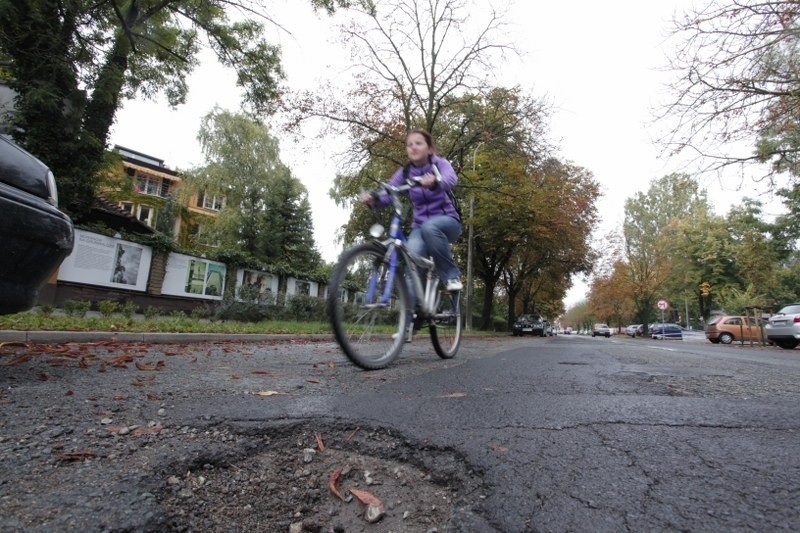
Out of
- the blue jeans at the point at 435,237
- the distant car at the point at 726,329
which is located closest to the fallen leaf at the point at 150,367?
the blue jeans at the point at 435,237

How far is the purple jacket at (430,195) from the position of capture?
4.19 m

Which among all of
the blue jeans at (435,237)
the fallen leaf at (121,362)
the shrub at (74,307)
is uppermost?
the blue jeans at (435,237)

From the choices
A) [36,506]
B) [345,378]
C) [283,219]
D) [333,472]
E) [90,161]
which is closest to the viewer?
[36,506]

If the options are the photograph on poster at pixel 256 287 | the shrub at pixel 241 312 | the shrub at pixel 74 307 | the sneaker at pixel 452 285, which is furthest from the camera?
the photograph on poster at pixel 256 287

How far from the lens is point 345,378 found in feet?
10.5

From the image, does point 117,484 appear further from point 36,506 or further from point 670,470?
point 670,470

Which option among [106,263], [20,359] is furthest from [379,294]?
[106,263]

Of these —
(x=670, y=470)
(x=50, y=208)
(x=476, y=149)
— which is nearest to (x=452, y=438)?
(x=670, y=470)

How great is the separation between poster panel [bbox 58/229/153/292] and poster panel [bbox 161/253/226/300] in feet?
3.39

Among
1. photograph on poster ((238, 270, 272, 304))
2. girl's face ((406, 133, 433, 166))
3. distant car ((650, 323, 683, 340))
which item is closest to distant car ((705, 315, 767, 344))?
distant car ((650, 323, 683, 340))

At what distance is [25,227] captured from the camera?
→ 9.08 feet

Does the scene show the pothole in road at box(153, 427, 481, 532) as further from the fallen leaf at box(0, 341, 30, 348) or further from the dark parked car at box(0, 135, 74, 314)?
Answer: the fallen leaf at box(0, 341, 30, 348)

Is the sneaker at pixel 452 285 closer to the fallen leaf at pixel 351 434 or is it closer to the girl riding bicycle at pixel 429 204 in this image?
the girl riding bicycle at pixel 429 204

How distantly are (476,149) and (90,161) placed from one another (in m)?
12.2
